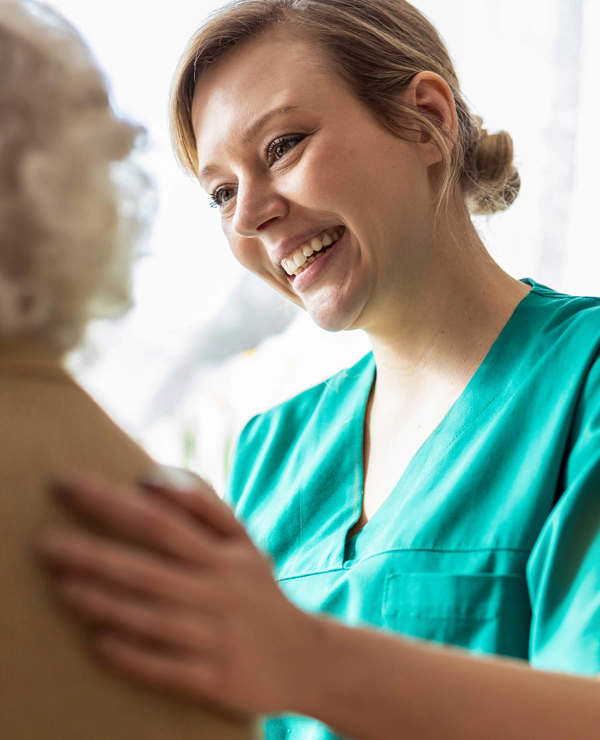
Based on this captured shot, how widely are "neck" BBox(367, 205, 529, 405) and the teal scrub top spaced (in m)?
0.03

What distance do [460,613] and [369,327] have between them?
430 millimetres

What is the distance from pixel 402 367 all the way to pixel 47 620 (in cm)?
85

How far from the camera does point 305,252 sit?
1207mm

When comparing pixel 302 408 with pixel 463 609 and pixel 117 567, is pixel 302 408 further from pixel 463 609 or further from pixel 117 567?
pixel 117 567

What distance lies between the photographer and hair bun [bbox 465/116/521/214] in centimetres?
126

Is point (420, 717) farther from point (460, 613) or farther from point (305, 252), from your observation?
point (305, 252)

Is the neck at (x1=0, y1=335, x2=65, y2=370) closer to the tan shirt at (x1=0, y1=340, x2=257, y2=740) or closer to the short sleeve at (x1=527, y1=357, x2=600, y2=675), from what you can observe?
the tan shirt at (x1=0, y1=340, x2=257, y2=740)

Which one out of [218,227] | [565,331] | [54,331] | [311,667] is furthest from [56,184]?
[218,227]

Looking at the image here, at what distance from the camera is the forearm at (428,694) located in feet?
1.63

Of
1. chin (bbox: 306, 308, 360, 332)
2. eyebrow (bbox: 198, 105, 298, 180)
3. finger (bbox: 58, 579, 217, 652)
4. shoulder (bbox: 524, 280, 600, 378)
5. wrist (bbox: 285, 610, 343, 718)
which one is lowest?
wrist (bbox: 285, 610, 343, 718)

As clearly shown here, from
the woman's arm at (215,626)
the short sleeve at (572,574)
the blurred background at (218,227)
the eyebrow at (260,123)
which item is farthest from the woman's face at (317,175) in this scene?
the woman's arm at (215,626)

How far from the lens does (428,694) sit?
542 millimetres

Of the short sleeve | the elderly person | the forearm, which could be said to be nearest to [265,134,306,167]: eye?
the short sleeve

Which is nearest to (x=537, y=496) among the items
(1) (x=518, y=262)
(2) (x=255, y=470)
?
(2) (x=255, y=470)
